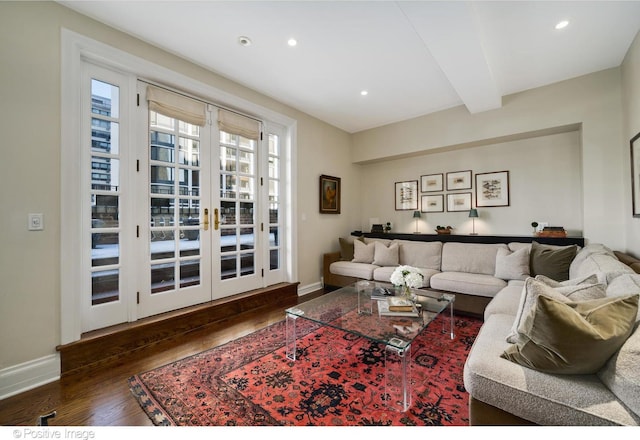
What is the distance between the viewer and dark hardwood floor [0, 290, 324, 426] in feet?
5.09

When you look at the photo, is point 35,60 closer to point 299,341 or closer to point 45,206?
point 45,206

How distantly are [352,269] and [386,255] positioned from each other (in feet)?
1.82

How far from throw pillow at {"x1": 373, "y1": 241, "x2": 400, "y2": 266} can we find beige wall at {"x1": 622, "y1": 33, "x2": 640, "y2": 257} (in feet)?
7.87

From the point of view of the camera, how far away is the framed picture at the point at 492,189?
3904 millimetres

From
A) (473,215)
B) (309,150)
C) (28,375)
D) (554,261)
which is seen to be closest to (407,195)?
(473,215)

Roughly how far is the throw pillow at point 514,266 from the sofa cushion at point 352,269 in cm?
154

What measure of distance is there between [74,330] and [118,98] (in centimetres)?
201

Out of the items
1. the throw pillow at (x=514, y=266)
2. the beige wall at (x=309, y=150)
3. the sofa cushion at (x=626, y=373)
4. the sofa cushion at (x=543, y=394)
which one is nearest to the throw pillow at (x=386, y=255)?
the beige wall at (x=309, y=150)

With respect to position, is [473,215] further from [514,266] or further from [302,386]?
[302,386]

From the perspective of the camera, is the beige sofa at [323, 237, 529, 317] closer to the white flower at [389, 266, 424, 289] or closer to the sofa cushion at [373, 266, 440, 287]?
the sofa cushion at [373, 266, 440, 287]

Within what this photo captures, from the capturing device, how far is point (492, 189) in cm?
400

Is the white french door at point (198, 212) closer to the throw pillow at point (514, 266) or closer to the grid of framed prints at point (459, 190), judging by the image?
the grid of framed prints at point (459, 190)

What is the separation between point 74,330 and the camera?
2102mm
